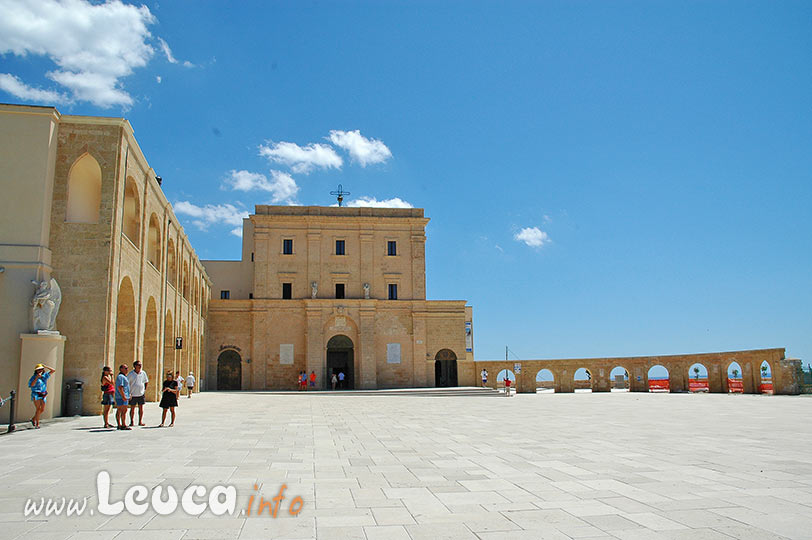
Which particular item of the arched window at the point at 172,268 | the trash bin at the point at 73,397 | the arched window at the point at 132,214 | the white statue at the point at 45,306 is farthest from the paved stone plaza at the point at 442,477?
the arched window at the point at 172,268

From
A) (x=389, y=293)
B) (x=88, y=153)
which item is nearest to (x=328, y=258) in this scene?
(x=389, y=293)

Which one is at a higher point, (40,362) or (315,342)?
(315,342)

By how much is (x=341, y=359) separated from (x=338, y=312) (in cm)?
362

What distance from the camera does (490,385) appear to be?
1720 inches

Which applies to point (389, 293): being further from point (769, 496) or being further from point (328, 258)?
point (769, 496)

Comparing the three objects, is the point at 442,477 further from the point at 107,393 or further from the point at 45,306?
the point at 45,306

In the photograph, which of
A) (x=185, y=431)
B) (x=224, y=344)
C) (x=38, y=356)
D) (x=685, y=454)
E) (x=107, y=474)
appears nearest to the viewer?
(x=107, y=474)

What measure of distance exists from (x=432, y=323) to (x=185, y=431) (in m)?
32.2

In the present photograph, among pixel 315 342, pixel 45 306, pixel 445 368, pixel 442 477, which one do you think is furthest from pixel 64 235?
pixel 445 368

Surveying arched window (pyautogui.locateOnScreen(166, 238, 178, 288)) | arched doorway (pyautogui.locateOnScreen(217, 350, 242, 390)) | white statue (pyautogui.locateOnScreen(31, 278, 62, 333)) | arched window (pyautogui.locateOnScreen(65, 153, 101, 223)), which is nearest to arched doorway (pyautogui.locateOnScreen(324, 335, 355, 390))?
arched doorway (pyautogui.locateOnScreen(217, 350, 242, 390))

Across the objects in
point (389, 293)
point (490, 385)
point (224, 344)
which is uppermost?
point (389, 293)

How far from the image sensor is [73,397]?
16734 mm

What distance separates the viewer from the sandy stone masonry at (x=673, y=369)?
3038 centimetres

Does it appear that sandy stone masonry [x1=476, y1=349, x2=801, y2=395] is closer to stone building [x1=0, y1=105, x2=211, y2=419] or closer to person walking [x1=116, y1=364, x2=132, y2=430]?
stone building [x1=0, y1=105, x2=211, y2=419]
